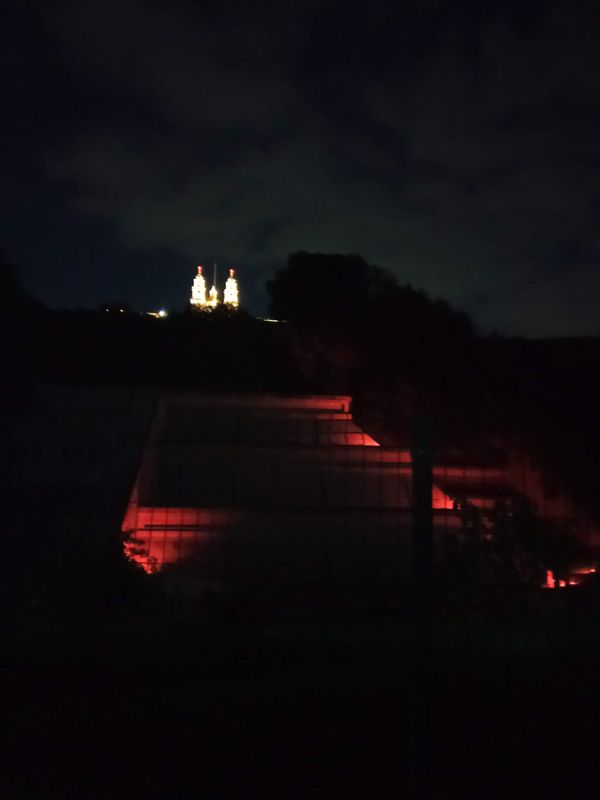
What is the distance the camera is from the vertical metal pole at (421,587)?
185 inches

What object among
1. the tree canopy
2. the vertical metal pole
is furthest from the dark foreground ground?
the tree canopy

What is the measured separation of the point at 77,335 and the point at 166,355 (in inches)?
57.8

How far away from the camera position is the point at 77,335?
14633 mm

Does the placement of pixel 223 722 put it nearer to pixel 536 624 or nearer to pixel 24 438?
pixel 536 624

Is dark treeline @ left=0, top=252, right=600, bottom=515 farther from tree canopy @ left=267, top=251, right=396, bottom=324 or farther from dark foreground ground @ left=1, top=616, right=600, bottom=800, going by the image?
dark foreground ground @ left=1, top=616, right=600, bottom=800

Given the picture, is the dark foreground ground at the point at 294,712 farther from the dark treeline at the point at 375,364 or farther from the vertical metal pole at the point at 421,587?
the dark treeline at the point at 375,364

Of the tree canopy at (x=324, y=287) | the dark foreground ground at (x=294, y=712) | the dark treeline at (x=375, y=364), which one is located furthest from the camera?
the tree canopy at (x=324, y=287)

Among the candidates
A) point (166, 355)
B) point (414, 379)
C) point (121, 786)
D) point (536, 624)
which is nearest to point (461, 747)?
point (121, 786)

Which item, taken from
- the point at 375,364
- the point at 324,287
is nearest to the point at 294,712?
the point at 375,364

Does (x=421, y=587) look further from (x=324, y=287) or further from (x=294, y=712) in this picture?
(x=324, y=287)

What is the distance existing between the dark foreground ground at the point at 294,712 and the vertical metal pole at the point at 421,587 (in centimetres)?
11

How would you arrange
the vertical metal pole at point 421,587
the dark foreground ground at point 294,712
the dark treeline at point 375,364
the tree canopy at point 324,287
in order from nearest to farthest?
the vertical metal pole at point 421,587 → the dark foreground ground at point 294,712 → the dark treeline at point 375,364 → the tree canopy at point 324,287

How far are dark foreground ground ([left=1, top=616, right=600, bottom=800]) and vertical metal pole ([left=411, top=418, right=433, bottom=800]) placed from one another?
0.37 ft

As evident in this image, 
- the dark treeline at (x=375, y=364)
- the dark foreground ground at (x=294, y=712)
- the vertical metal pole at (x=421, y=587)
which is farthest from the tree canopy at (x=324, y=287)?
the vertical metal pole at (x=421, y=587)
